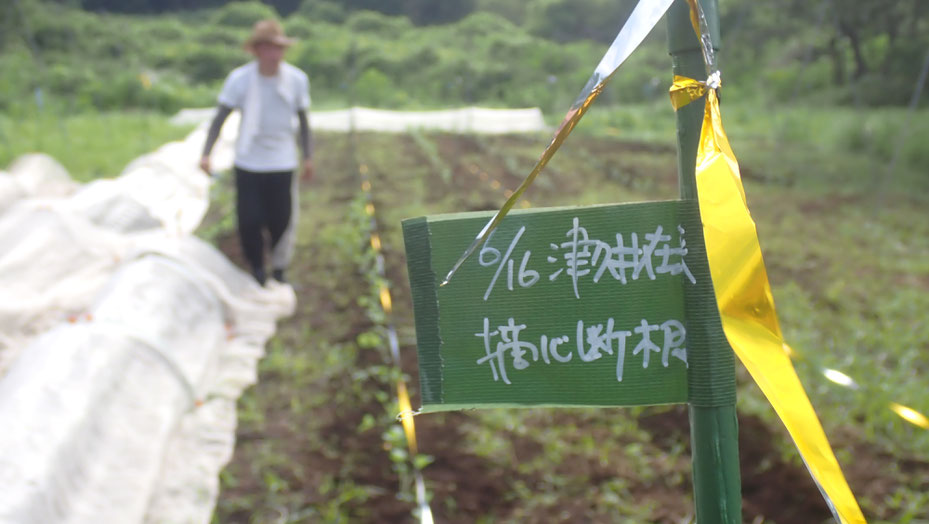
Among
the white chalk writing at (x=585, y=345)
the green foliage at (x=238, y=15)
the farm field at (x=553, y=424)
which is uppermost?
the green foliage at (x=238, y=15)

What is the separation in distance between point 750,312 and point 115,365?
7.81 ft

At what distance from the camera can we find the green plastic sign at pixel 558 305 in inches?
37.0

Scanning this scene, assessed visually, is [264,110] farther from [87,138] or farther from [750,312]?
[87,138]

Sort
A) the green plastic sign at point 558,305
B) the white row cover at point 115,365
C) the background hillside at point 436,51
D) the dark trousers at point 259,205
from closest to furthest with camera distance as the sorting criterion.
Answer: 1. the green plastic sign at point 558,305
2. the white row cover at point 115,365
3. the dark trousers at point 259,205
4. the background hillside at point 436,51

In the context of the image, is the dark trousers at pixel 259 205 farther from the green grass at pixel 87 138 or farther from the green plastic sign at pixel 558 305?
the green grass at pixel 87 138

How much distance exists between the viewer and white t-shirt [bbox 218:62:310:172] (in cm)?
396

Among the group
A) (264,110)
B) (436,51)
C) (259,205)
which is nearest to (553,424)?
(259,205)

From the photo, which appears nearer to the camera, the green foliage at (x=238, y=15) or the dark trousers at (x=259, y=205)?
the dark trousers at (x=259, y=205)

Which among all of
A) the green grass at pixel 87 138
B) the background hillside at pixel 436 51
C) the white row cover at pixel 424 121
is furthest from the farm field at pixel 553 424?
the white row cover at pixel 424 121

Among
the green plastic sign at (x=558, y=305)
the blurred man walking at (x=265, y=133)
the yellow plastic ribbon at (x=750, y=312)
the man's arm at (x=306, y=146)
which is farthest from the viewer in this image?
the man's arm at (x=306, y=146)

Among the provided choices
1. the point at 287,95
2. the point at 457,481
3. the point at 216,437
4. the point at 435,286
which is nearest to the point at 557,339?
the point at 435,286

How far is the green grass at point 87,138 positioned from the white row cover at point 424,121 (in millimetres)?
1081

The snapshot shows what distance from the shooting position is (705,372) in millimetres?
959

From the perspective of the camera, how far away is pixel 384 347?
367 cm
